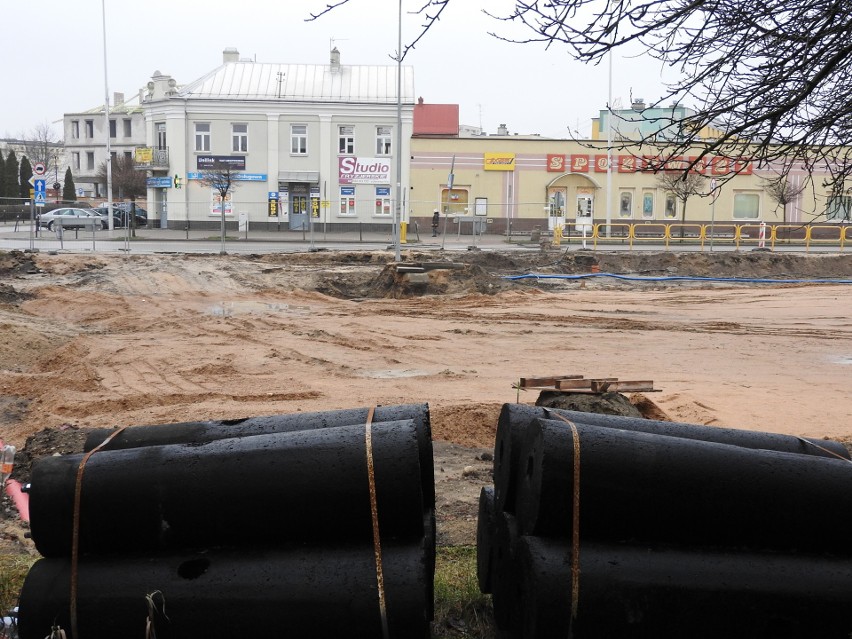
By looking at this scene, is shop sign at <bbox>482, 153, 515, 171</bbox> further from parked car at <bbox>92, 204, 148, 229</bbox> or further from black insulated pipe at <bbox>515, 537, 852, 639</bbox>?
black insulated pipe at <bbox>515, 537, 852, 639</bbox>

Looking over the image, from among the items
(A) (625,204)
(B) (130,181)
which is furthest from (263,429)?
(B) (130,181)

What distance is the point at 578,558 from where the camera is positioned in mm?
3570

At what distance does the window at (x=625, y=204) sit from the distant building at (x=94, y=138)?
59.7 m

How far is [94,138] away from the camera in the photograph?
10050cm

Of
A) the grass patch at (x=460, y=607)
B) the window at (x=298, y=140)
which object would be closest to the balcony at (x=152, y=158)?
the window at (x=298, y=140)

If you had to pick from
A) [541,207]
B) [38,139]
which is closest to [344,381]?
[541,207]

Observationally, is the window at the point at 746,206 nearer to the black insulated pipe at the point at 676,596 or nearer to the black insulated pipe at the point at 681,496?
the black insulated pipe at the point at 681,496

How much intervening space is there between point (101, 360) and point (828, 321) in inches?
599

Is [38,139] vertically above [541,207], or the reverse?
[38,139]

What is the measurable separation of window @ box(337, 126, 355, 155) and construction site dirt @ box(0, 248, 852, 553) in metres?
24.8

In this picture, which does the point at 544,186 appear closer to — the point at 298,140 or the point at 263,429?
the point at 298,140

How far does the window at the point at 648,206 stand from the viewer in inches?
2157

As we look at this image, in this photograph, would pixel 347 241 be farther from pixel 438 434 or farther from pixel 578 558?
pixel 578 558

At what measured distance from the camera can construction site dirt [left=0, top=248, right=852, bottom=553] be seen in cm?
1031
